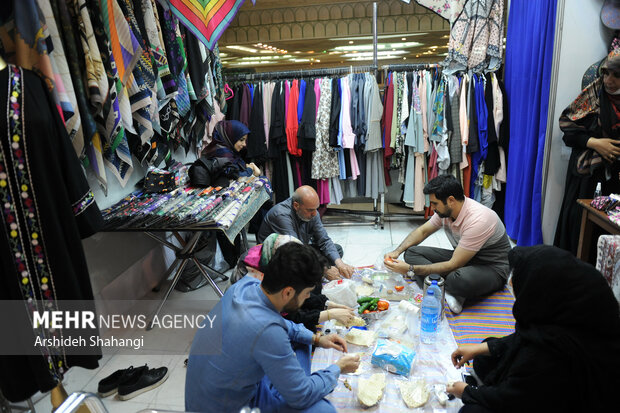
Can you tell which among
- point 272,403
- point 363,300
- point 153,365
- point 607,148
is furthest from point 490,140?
point 153,365

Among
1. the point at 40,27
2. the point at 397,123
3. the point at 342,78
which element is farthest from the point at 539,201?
the point at 40,27

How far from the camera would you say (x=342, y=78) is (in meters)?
4.14

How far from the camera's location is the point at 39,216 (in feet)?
5.20

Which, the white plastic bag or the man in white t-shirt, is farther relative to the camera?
the man in white t-shirt

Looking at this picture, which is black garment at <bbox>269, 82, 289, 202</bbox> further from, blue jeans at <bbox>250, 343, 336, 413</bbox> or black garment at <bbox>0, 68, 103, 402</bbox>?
blue jeans at <bbox>250, 343, 336, 413</bbox>

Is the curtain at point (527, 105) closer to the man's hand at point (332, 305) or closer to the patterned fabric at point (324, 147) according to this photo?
the patterned fabric at point (324, 147)

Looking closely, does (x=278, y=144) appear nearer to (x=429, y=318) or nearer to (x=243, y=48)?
(x=429, y=318)

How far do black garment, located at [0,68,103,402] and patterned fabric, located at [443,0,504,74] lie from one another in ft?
11.9

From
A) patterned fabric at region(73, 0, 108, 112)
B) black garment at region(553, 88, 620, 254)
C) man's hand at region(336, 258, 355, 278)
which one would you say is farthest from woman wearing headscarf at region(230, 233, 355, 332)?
black garment at region(553, 88, 620, 254)

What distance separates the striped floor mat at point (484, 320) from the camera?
2400 millimetres

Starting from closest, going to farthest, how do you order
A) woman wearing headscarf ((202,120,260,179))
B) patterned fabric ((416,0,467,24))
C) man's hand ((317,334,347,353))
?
man's hand ((317,334,347,353)) < woman wearing headscarf ((202,120,260,179)) < patterned fabric ((416,0,467,24))

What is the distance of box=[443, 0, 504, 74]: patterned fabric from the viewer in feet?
12.9

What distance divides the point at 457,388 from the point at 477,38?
11.7ft

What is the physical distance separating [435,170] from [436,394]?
2906mm
